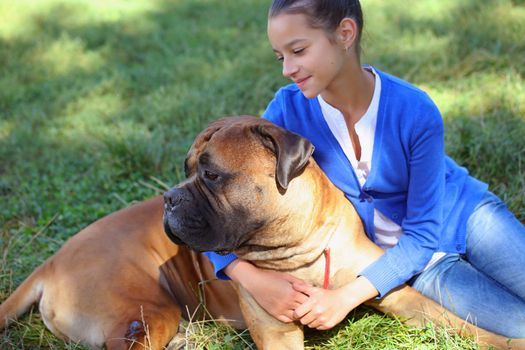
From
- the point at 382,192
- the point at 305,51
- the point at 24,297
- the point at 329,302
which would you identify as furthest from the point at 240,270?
the point at 24,297

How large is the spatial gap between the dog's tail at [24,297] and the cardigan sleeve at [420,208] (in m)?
1.55

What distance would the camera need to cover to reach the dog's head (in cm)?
253

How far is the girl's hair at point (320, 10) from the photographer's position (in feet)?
8.81

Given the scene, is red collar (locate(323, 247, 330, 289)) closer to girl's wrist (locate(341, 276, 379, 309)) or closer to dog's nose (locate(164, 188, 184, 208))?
girl's wrist (locate(341, 276, 379, 309))

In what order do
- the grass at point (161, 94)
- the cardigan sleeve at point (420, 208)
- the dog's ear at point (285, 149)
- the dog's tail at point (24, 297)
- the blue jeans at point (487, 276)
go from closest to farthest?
1. the dog's ear at point (285, 149)
2. the cardigan sleeve at point (420, 208)
3. the blue jeans at point (487, 276)
4. the dog's tail at point (24, 297)
5. the grass at point (161, 94)

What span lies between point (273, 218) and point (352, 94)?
28.8 inches

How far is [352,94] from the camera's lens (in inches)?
116

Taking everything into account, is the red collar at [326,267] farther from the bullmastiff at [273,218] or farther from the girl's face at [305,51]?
the girl's face at [305,51]

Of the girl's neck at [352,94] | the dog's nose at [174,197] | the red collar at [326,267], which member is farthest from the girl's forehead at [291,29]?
the red collar at [326,267]

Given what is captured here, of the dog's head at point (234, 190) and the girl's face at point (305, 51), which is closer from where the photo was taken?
the dog's head at point (234, 190)

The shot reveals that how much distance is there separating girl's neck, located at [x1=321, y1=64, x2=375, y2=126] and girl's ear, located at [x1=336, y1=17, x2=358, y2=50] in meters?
0.12

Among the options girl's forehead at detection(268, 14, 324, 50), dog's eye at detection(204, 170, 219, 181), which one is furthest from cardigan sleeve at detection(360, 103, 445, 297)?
dog's eye at detection(204, 170, 219, 181)

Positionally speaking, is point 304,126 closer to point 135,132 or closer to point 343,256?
point 343,256

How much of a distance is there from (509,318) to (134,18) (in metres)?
6.17
